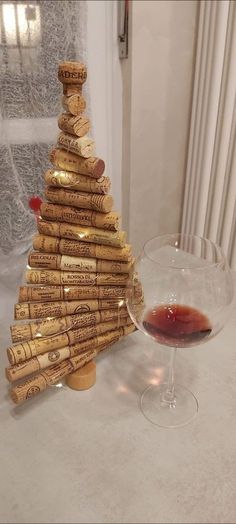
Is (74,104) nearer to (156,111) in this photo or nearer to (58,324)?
(58,324)

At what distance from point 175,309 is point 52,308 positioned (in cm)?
19

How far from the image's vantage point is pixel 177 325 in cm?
60

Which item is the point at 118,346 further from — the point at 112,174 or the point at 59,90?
the point at 112,174

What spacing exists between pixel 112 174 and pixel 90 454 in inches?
41.8

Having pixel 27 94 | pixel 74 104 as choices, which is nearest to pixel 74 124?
pixel 74 104

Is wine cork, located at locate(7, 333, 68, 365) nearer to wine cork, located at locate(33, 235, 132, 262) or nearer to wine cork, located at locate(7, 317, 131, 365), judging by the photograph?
wine cork, located at locate(7, 317, 131, 365)

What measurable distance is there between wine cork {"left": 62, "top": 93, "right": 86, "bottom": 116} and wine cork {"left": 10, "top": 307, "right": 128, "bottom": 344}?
0.30 meters


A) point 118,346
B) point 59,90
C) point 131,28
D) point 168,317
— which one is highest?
point 131,28

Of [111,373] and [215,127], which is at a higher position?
[215,127]

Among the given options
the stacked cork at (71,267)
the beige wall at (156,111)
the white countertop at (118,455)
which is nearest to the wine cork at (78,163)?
the stacked cork at (71,267)

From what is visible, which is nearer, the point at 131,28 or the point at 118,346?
the point at 118,346

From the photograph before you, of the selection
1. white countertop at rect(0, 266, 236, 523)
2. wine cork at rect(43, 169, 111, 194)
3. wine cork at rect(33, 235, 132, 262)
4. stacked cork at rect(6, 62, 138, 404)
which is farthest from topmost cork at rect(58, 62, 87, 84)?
white countertop at rect(0, 266, 236, 523)

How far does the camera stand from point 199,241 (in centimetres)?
76

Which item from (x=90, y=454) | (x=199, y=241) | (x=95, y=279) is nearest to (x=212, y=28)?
(x=199, y=241)
